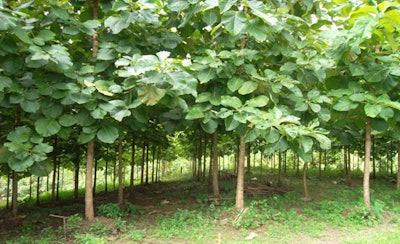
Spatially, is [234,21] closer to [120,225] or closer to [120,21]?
[120,21]

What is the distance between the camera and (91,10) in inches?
194

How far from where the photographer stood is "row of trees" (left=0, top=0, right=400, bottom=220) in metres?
3.83

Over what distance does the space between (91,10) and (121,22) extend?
2.86 feet

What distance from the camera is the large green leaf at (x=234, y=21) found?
160 inches

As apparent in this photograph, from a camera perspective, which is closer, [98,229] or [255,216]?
[98,229]

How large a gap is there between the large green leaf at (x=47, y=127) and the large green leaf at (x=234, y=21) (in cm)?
239

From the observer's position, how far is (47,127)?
4.05 meters

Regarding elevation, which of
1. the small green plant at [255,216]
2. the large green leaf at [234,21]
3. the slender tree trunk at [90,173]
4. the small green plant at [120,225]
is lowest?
the small green plant at [120,225]

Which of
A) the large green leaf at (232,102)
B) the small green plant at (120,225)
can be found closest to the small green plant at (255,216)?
the small green plant at (120,225)

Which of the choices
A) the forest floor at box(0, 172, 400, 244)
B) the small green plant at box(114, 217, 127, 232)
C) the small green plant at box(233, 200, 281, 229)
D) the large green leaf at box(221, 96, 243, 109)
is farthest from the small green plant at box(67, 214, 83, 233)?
the large green leaf at box(221, 96, 243, 109)

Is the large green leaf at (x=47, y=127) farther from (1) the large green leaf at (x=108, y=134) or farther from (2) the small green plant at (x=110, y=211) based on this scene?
(2) the small green plant at (x=110, y=211)

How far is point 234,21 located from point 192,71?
38.6 inches

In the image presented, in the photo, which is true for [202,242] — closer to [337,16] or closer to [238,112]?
[238,112]

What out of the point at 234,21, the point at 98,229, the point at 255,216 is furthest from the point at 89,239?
the point at 234,21
